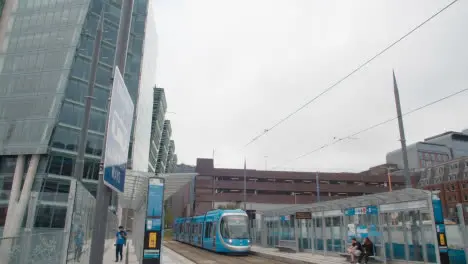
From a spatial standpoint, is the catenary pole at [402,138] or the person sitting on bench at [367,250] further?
the person sitting on bench at [367,250]

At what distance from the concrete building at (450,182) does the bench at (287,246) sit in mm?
65199

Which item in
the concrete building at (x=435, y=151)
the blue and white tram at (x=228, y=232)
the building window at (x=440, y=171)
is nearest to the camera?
the blue and white tram at (x=228, y=232)

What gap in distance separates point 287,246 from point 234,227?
14.4 feet

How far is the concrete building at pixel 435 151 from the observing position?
108 meters

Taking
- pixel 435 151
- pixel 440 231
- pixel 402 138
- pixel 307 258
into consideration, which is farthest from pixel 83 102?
A: pixel 435 151

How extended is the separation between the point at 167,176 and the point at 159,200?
3.96ft

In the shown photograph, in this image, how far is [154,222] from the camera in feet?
42.4

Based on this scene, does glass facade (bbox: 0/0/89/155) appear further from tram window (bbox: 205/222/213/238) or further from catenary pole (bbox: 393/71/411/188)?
catenary pole (bbox: 393/71/411/188)

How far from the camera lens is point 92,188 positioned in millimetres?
47125

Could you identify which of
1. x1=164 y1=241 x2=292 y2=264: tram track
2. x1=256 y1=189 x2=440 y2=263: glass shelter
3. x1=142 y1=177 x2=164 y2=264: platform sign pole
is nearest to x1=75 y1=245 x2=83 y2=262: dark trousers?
x1=142 y1=177 x2=164 y2=264: platform sign pole

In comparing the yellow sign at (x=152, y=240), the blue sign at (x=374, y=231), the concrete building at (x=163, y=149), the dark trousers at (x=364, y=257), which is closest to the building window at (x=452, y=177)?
the concrete building at (x=163, y=149)

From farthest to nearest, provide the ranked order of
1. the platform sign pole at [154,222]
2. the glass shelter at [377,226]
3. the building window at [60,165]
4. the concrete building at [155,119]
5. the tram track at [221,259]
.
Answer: the concrete building at [155,119], the building window at [60,165], the tram track at [221,259], the glass shelter at [377,226], the platform sign pole at [154,222]

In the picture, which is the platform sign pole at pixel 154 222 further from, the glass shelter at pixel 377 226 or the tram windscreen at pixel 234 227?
the tram windscreen at pixel 234 227

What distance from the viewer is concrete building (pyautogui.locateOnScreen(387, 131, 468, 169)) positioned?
353 feet
